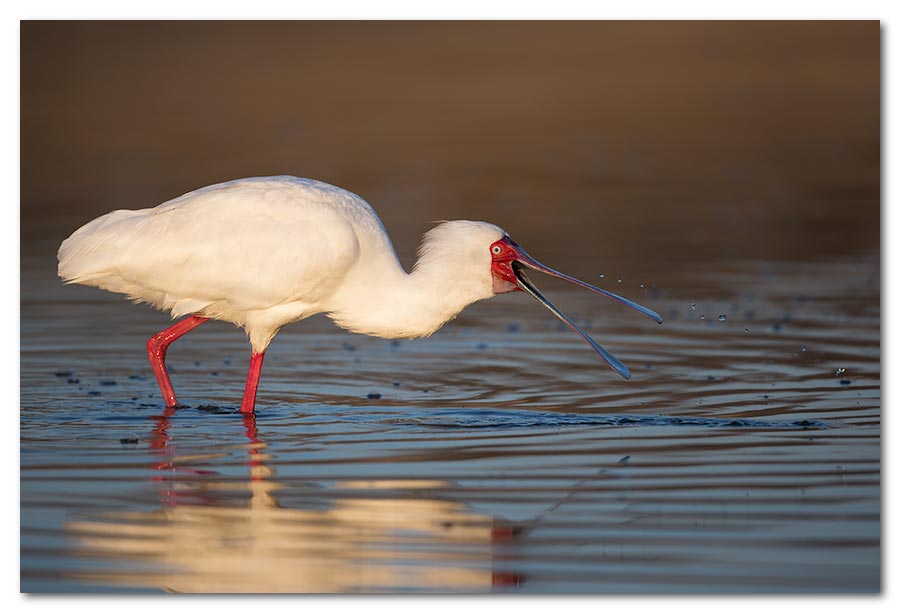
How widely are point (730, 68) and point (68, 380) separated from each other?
12.5 metres

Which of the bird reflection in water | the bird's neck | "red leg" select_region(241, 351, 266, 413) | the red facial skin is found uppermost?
the red facial skin

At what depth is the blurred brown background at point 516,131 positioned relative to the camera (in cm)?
1770

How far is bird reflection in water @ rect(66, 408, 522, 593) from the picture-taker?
291 inches

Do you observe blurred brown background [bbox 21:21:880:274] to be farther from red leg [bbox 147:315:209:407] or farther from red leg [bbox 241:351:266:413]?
red leg [bbox 241:351:266:413]

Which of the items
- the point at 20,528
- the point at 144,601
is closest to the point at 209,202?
the point at 20,528

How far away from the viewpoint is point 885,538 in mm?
8047

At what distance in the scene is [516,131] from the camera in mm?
26156

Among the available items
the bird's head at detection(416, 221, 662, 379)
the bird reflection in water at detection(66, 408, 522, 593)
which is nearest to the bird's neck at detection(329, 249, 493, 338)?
the bird's head at detection(416, 221, 662, 379)

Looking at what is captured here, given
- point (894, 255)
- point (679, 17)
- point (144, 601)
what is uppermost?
point (679, 17)

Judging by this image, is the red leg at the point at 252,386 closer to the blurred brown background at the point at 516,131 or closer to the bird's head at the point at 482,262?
the bird's head at the point at 482,262

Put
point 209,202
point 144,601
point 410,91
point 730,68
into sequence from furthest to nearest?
point 410,91
point 730,68
point 209,202
point 144,601

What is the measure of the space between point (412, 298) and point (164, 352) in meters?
1.81

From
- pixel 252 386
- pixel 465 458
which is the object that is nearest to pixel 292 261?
pixel 252 386

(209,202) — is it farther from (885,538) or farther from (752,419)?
(885,538)
